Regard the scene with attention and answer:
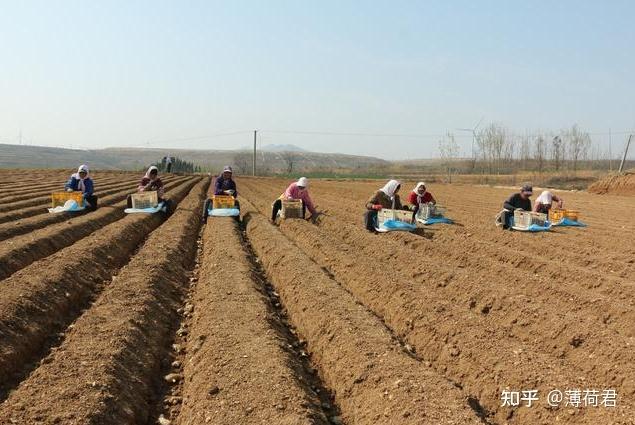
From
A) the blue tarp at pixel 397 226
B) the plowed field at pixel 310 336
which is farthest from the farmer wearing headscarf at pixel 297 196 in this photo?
the plowed field at pixel 310 336

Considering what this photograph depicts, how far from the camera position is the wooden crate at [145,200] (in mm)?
15272

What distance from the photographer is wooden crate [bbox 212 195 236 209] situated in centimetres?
1505

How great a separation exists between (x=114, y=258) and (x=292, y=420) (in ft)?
21.2

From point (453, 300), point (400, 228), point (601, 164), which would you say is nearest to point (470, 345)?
point (453, 300)

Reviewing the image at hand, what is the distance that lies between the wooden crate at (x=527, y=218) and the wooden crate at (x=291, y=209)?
17.3 feet

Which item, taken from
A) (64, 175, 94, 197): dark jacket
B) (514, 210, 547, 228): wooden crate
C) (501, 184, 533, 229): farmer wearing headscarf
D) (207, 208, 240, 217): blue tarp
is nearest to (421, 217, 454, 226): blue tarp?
(501, 184, 533, 229): farmer wearing headscarf

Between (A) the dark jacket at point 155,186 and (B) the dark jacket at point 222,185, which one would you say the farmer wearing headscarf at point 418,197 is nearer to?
(B) the dark jacket at point 222,185

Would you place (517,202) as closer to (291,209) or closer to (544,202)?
(544,202)

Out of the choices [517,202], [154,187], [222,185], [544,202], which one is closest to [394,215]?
[517,202]

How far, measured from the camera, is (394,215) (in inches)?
505

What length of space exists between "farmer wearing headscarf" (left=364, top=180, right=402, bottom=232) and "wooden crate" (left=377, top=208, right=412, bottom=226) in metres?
0.14

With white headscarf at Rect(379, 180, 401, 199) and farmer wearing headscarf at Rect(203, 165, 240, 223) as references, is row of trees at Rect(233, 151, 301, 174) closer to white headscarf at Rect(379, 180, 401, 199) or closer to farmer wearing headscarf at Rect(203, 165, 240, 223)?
farmer wearing headscarf at Rect(203, 165, 240, 223)

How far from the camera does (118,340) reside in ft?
17.1

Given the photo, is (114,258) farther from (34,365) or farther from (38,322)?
(34,365)
